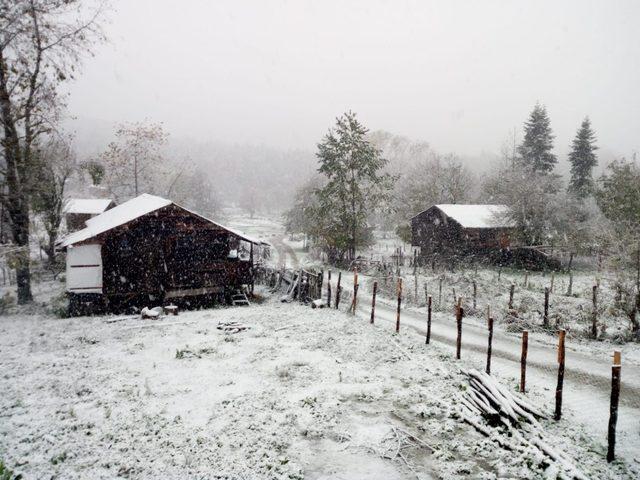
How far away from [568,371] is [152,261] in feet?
60.3

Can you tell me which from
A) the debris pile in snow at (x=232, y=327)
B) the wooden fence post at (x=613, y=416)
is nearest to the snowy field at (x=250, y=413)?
the wooden fence post at (x=613, y=416)

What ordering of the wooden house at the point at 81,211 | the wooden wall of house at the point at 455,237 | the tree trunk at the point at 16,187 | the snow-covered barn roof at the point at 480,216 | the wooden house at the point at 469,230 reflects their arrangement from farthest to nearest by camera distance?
the wooden wall of house at the point at 455,237 < the wooden house at the point at 469,230 < the snow-covered barn roof at the point at 480,216 < the wooden house at the point at 81,211 < the tree trunk at the point at 16,187

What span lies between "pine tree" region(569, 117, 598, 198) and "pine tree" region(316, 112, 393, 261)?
28.6 metres

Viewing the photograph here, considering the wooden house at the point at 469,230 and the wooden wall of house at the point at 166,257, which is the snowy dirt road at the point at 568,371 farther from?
the wooden house at the point at 469,230

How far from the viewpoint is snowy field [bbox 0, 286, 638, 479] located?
6543 mm

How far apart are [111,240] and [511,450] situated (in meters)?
19.1

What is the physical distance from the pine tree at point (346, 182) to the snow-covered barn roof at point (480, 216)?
713 centimetres

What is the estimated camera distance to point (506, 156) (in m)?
63.9

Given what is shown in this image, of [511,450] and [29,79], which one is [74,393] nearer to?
[511,450]

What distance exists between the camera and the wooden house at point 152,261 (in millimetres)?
18891

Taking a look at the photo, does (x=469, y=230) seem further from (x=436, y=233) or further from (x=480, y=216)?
(x=436, y=233)

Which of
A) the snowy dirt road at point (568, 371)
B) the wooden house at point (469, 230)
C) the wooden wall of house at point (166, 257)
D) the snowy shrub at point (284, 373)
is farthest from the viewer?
the wooden house at point (469, 230)

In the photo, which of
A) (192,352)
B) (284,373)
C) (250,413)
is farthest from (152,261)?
(250,413)

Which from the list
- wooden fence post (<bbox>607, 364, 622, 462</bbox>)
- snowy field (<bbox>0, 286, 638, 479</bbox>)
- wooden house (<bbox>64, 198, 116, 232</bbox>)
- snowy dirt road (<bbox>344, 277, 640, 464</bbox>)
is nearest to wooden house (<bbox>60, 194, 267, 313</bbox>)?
snowy field (<bbox>0, 286, 638, 479</bbox>)
